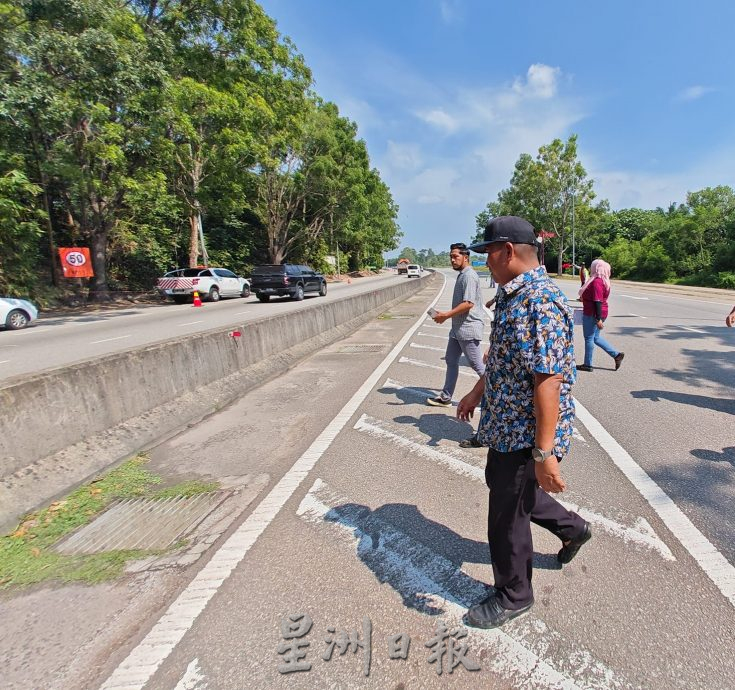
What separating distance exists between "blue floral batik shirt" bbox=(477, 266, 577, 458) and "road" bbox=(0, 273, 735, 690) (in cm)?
90

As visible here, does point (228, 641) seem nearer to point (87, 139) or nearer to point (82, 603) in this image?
point (82, 603)

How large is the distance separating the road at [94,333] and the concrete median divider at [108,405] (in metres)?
1.24

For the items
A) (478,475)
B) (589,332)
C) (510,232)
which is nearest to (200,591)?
(478,475)

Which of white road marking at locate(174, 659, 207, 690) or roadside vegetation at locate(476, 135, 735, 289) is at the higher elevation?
roadside vegetation at locate(476, 135, 735, 289)

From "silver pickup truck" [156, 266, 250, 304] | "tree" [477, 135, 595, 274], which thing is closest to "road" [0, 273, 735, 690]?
"silver pickup truck" [156, 266, 250, 304]

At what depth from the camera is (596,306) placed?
6855 millimetres

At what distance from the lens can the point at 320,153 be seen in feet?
111

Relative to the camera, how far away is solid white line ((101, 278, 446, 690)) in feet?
6.20

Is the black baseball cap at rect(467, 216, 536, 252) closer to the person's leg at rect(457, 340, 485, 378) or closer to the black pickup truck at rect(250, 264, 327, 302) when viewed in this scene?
the person's leg at rect(457, 340, 485, 378)

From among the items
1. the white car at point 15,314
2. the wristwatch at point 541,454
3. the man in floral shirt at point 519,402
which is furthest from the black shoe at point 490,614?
the white car at point 15,314

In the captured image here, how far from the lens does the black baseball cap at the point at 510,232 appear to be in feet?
6.43

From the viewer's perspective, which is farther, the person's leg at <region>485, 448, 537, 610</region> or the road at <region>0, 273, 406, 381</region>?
Result: the road at <region>0, 273, 406, 381</region>

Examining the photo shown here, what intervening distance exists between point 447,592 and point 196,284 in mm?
21997

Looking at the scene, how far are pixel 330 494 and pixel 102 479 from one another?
6.49 ft
